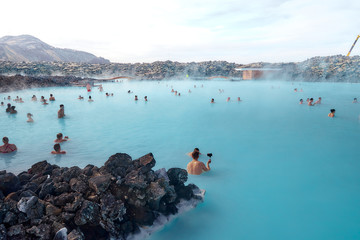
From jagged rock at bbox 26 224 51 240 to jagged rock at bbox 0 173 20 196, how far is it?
139 centimetres

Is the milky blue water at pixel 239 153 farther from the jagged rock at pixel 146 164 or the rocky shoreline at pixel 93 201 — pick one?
the jagged rock at pixel 146 164

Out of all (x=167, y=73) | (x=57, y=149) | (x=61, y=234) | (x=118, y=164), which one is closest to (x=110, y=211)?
(x=61, y=234)

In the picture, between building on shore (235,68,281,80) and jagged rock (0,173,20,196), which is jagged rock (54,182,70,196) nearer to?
jagged rock (0,173,20,196)

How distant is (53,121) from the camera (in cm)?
1410

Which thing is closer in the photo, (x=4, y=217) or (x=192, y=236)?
(x=4, y=217)

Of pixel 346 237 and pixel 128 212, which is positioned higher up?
pixel 128 212

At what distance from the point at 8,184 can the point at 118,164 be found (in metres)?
2.14

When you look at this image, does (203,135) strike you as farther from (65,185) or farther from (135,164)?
(65,185)

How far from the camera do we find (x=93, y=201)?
4258 mm

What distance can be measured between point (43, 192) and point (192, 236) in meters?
3.11

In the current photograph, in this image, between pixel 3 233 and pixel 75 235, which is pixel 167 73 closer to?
pixel 75 235

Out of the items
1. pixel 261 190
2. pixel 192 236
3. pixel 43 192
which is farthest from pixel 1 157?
pixel 261 190

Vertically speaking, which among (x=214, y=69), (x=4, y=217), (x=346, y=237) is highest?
(x=214, y=69)

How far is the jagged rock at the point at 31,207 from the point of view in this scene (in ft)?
12.5
